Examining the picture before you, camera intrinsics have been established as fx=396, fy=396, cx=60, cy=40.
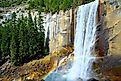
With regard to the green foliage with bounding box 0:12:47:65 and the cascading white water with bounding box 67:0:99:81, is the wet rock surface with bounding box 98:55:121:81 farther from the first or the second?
the green foliage with bounding box 0:12:47:65

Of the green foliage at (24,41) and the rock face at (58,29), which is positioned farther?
the green foliage at (24,41)

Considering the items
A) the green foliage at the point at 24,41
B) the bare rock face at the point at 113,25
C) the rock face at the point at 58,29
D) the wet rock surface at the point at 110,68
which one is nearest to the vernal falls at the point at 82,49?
the wet rock surface at the point at 110,68

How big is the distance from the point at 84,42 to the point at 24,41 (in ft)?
56.8

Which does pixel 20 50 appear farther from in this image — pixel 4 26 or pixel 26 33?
pixel 4 26

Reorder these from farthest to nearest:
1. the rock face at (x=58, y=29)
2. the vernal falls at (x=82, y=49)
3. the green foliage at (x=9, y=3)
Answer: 1. the green foliage at (x=9, y=3)
2. the rock face at (x=58, y=29)
3. the vernal falls at (x=82, y=49)

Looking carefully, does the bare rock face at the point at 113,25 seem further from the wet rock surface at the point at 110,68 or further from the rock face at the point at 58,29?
the rock face at the point at 58,29

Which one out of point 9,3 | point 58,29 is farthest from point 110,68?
point 9,3

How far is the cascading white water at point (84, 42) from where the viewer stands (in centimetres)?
4716

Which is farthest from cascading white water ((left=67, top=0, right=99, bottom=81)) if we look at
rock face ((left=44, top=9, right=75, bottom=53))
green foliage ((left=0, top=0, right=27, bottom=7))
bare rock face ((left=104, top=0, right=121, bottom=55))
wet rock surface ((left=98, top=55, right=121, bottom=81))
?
green foliage ((left=0, top=0, right=27, bottom=7))

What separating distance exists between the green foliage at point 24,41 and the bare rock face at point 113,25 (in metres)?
19.5


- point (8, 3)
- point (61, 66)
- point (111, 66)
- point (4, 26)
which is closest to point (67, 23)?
point (61, 66)

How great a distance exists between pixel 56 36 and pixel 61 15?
10.6 ft

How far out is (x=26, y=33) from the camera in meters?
65.4

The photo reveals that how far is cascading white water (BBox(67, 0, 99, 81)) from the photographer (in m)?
47.2
